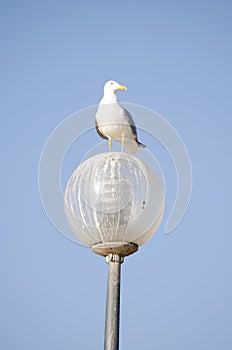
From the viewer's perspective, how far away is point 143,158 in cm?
968

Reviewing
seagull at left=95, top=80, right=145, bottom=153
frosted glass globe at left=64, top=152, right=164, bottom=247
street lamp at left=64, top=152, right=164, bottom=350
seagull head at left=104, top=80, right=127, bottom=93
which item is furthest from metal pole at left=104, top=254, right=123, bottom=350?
seagull head at left=104, top=80, right=127, bottom=93

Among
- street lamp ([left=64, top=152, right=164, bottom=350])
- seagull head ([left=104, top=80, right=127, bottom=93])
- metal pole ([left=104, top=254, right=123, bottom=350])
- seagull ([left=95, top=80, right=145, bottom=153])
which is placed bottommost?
metal pole ([left=104, top=254, right=123, bottom=350])

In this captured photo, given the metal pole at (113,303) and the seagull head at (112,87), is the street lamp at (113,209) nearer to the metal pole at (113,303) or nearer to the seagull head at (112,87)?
the metal pole at (113,303)

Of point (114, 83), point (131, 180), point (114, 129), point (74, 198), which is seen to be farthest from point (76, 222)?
point (114, 83)

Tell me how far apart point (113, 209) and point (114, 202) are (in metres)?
0.09

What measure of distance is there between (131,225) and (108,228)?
30 centimetres

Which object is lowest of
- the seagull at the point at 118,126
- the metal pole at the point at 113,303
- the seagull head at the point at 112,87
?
the metal pole at the point at 113,303

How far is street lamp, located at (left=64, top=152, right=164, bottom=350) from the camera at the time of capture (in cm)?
880

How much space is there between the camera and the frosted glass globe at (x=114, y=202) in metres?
8.80

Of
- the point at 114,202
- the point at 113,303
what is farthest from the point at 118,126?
the point at 113,303

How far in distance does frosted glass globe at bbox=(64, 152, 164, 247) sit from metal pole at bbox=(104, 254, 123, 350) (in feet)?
1.32

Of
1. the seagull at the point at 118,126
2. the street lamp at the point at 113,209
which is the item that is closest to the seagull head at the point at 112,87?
the seagull at the point at 118,126

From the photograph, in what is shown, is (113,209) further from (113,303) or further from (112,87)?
(112,87)

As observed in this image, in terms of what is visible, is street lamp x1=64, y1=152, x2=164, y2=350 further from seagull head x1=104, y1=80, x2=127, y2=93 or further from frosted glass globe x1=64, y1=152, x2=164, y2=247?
seagull head x1=104, y1=80, x2=127, y2=93
